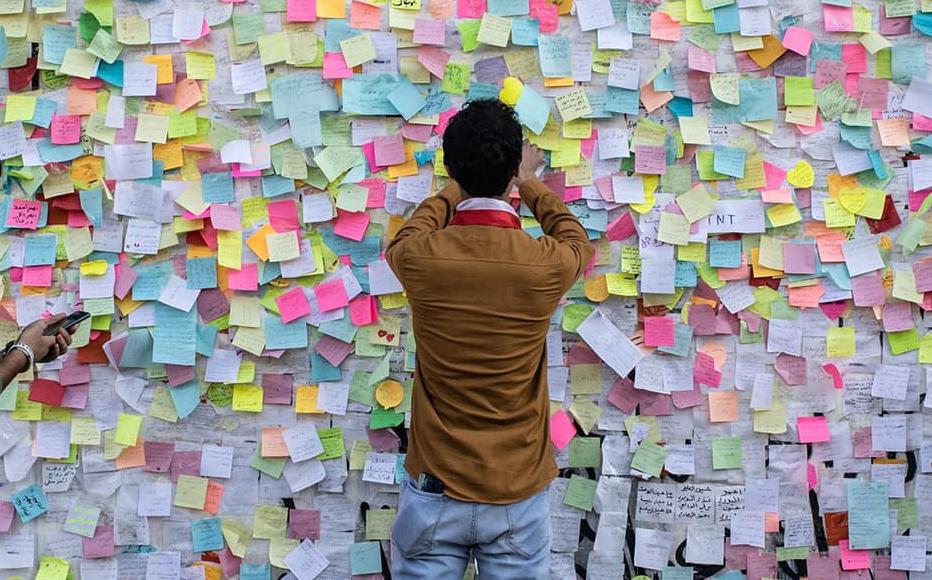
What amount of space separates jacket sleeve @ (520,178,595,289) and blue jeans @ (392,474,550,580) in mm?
549

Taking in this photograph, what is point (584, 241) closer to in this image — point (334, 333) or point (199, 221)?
point (334, 333)

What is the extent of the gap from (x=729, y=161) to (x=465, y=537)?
4.48 ft

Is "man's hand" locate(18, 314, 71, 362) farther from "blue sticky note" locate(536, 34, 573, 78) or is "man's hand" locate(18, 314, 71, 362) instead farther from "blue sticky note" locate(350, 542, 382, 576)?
"blue sticky note" locate(536, 34, 573, 78)

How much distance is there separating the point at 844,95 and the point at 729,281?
0.63 m

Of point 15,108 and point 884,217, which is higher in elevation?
point 15,108

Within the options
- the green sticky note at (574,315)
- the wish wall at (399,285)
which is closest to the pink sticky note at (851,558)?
the wish wall at (399,285)

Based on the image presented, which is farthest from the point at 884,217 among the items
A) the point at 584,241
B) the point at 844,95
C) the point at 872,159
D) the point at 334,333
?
the point at 334,333

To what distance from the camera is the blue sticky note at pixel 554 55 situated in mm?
2822

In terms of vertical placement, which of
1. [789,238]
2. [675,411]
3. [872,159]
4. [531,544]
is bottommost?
[675,411]

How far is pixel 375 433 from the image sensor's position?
115 inches

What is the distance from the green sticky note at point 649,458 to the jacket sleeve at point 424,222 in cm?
102

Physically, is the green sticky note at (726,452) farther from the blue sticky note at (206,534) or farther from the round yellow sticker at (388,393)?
the blue sticky note at (206,534)

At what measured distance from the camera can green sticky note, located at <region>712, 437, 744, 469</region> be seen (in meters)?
2.91

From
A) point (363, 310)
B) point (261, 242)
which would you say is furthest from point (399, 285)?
point (261, 242)
